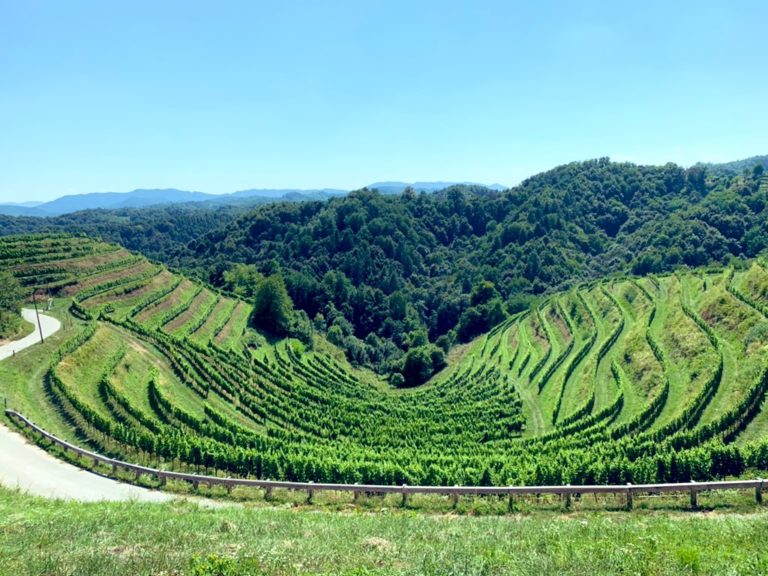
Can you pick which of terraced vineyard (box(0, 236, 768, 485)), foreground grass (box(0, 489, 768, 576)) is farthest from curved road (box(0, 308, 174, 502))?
foreground grass (box(0, 489, 768, 576))

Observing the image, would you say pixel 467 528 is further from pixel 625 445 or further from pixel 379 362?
pixel 379 362

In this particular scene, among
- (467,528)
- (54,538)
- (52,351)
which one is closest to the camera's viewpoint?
(54,538)

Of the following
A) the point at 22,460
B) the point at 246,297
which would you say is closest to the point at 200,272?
the point at 246,297

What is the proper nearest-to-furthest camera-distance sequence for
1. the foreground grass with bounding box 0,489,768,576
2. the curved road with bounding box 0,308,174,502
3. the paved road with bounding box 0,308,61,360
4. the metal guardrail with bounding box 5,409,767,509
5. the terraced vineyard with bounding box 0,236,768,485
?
the foreground grass with bounding box 0,489,768,576 < the metal guardrail with bounding box 5,409,767,509 < the curved road with bounding box 0,308,174,502 < the terraced vineyard with bounding box 0,236,768,485 < the paved road with bounding box 0,308,61,360

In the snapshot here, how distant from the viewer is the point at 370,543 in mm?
17922

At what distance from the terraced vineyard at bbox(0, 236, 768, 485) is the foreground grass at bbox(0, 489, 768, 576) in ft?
30.8

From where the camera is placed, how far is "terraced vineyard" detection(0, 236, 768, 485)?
1271 inches

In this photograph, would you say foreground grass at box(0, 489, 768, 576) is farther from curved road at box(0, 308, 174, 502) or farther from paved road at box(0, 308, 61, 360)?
paved road at box(0, 308, 61, 360)

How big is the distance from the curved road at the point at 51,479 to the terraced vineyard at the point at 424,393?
3874 millimetres

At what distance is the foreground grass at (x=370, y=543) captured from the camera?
1515cm

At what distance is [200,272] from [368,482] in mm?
143137

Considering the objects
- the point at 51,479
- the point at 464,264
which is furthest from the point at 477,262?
the point at 51,479

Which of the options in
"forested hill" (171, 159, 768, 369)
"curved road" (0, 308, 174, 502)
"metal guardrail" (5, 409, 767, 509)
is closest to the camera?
"metal guardrail" (5, 409, 767, 509)

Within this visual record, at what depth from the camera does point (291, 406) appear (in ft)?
189
